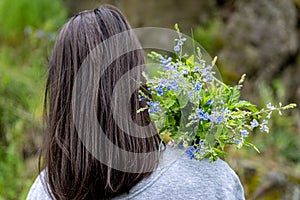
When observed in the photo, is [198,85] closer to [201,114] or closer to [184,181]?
[201,114]

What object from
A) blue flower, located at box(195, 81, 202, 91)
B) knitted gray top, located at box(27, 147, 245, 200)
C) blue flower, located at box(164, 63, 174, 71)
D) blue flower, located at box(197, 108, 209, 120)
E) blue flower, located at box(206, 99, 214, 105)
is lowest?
knitted gray top, located at box(27, 147, 245, 200)

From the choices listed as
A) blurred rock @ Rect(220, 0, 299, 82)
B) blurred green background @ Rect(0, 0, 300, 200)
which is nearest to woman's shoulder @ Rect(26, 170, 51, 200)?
blurred green background @ Rect(0, 0, 300, 200)

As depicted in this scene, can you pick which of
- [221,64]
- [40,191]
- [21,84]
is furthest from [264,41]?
[40,191]

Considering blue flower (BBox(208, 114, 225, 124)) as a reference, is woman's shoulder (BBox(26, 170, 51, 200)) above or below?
below

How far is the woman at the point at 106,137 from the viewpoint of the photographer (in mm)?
1882

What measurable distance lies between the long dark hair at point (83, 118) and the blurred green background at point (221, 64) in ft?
6.26

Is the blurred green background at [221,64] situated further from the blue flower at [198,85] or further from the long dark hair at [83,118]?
the blue flower at [198,85]

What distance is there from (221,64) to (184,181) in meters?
Answer: 4.03

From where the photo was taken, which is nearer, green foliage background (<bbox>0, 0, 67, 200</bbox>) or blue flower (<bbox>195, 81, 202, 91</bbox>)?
blue flower (<bbox>195, 81, 202, 91</bbox>)

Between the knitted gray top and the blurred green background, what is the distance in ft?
6.85

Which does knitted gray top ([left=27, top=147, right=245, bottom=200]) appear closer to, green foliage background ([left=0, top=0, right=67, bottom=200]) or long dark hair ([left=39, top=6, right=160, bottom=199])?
long dark hair ([left=39, top=6, right=160, bottom=199])

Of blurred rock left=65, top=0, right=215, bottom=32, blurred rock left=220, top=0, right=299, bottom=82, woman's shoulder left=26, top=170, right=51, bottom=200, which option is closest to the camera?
woman's shoulder left=26, top=170, right=51, bottom=200

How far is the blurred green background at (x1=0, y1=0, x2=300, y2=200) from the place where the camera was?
413 cm

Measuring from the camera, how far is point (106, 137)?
74.5 inches
